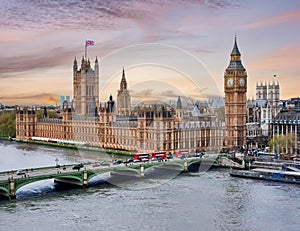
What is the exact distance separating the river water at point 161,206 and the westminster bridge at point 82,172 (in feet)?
2.28

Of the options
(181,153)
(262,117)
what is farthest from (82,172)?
(262,117)

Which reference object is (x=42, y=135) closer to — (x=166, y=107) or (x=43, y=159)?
(x=43, y=159)

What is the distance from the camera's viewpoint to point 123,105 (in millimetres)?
41469

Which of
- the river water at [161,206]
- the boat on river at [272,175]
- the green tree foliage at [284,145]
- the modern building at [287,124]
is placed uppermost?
the modern building at [287,124]

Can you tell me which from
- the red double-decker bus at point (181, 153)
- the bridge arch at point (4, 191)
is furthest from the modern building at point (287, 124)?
the bridge arch at point (4, 191)

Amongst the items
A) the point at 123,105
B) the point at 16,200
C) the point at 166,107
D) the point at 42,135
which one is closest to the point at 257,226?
the point at 16,200

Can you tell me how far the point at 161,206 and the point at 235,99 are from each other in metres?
22.9

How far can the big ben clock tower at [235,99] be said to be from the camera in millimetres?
42406

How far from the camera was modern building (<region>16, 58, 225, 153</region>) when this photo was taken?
122 ft

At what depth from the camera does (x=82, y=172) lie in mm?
26047

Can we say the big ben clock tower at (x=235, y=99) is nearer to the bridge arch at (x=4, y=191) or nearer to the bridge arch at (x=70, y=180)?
the bridge arch at (x=70, y=180)

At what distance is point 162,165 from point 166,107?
7.27m

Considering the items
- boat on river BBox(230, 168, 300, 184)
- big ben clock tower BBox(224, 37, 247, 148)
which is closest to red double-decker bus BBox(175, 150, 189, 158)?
boat on river BBox(230, 168, 300, 184)

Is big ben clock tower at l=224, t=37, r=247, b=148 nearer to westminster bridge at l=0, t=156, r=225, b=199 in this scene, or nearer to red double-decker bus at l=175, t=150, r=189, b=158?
red double-decker bus at l=175, t=150, r=189, b=158
